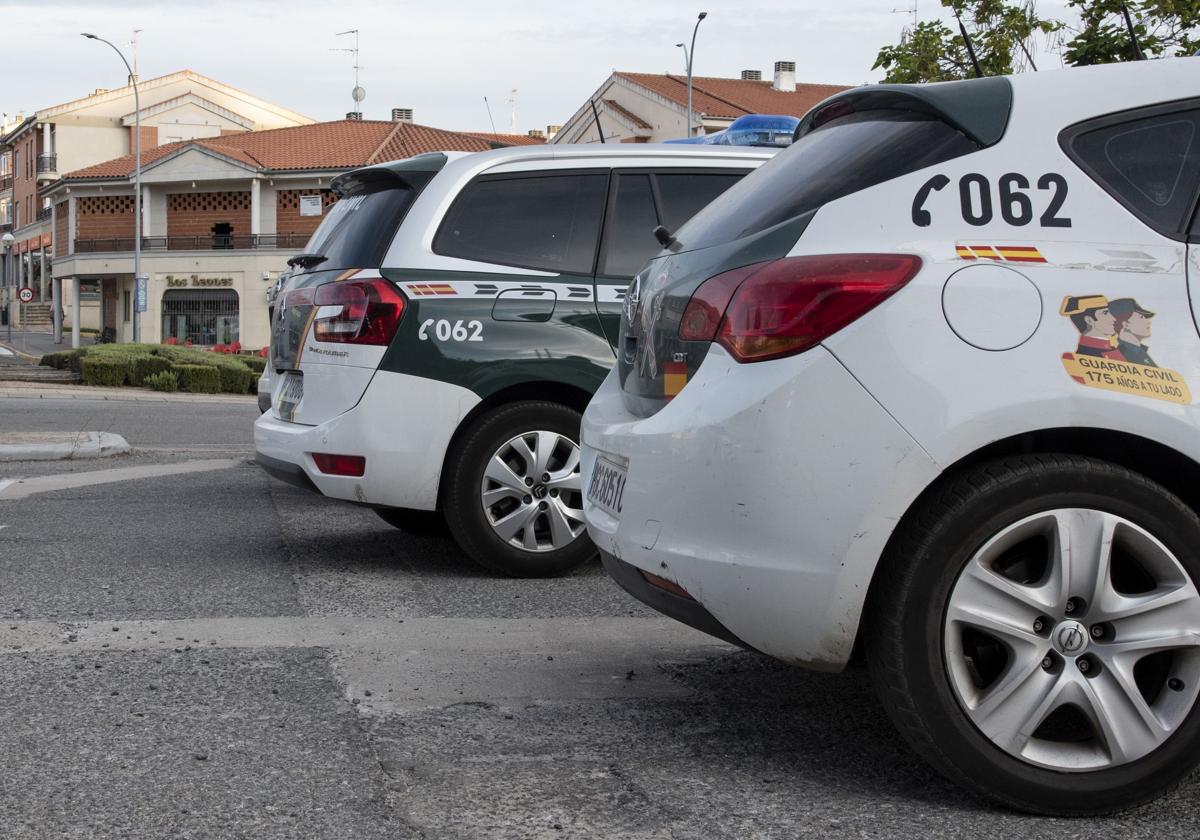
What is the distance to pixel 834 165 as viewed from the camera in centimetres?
347

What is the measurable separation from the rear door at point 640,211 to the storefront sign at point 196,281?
55.4m

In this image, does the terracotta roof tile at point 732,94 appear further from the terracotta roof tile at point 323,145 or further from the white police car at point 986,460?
the white police car at point 986,460

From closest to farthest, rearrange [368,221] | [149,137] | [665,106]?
1. [368,221]
2. [665,106]
3. [149,137]

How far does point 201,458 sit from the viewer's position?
11.6 m

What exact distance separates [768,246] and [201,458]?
9.08 m

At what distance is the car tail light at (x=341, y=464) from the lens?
19.2 ft

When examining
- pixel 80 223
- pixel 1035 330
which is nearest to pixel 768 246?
pixel 1035 330

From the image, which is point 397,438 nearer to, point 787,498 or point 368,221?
point 368,221

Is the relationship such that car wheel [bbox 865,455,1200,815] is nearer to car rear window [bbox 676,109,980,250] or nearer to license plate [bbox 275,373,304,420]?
car rear window [bbox 676,109,980,250]

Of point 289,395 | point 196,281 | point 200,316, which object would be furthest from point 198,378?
point 200,316

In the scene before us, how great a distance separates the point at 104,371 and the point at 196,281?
35.6 meters

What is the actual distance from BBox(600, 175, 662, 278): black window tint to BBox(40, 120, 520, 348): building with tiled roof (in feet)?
170

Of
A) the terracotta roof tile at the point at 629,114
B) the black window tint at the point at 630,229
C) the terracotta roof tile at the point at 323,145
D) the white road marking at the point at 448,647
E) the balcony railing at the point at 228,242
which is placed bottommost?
the white road marking at the point at 448,647

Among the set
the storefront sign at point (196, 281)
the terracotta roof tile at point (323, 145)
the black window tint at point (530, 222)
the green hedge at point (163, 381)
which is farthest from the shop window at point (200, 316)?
the black window tint at point (530, 222)
